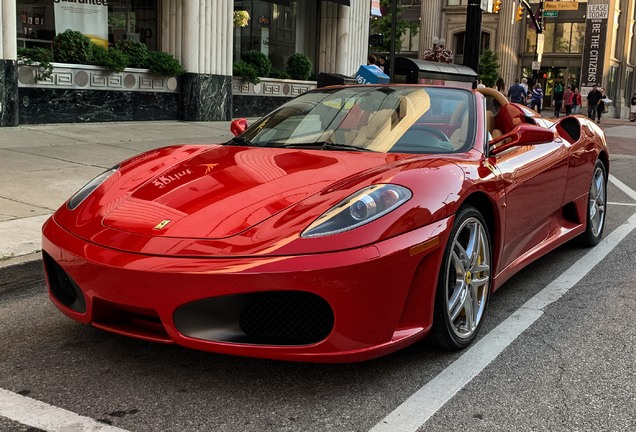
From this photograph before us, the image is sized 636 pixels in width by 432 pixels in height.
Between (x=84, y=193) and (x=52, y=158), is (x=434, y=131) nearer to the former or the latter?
(x=84, y=193)

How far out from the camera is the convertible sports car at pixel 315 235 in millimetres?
2623

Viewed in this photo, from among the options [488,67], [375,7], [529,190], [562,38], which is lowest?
[529,190]

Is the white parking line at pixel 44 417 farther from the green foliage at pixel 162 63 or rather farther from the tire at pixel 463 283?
the green foliage at pixel 162 63

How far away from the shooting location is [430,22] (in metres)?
54.7

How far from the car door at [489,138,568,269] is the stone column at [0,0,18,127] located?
9.17 metres

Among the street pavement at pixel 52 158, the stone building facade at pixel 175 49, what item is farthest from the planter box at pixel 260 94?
the street pavement at pixel 52 158

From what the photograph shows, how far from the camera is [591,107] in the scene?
33.2 metres

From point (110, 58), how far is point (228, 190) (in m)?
11.1

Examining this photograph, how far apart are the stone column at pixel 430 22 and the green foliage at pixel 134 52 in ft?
142

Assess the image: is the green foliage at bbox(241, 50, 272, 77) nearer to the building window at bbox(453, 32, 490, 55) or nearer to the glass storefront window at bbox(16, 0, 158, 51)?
the glass storefront window at bbox(16, 0, 158, 51)

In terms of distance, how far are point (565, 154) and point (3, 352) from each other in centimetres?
359

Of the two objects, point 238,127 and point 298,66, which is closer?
point 238,127

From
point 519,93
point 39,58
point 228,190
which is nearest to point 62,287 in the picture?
point 228,190

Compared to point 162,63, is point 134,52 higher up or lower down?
higher up
